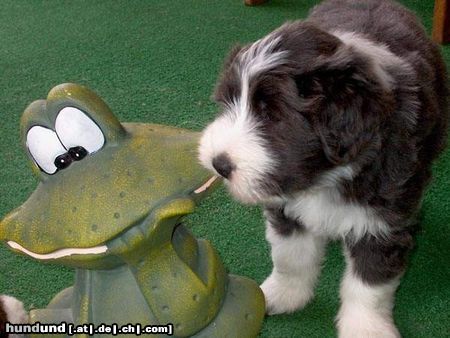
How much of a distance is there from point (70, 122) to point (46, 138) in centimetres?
7

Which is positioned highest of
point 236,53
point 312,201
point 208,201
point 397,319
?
point 236,53

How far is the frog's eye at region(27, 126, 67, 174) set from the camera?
1.40m

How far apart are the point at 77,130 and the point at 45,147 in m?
0.08

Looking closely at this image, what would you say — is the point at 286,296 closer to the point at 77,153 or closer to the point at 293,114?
the point at 293,114

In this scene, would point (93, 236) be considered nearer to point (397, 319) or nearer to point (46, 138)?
point (46, 138)

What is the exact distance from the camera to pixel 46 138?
1399 mm

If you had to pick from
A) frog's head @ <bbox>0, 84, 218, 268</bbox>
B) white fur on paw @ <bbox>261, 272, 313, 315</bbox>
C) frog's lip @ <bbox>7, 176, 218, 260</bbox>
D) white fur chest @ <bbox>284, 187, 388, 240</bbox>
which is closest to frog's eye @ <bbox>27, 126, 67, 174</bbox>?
frog's head @ <bbox>0, 84, 218, 268</bbox>

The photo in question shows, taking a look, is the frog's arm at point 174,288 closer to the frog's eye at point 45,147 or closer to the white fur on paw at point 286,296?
the frog's eye at point 45,147

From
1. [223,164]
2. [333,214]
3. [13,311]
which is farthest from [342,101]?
[13,311]

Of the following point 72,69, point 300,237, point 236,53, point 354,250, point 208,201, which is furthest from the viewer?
point 72,69

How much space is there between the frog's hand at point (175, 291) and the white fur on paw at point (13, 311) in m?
0.41

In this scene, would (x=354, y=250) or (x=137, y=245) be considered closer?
(x=137, y=245)

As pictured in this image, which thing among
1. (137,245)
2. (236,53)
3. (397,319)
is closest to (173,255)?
(137,245)

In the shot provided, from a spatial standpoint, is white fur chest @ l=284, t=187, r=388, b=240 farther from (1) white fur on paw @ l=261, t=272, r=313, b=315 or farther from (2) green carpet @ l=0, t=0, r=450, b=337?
(2) green carpet @ l=0, t=0, r=450, b=337
